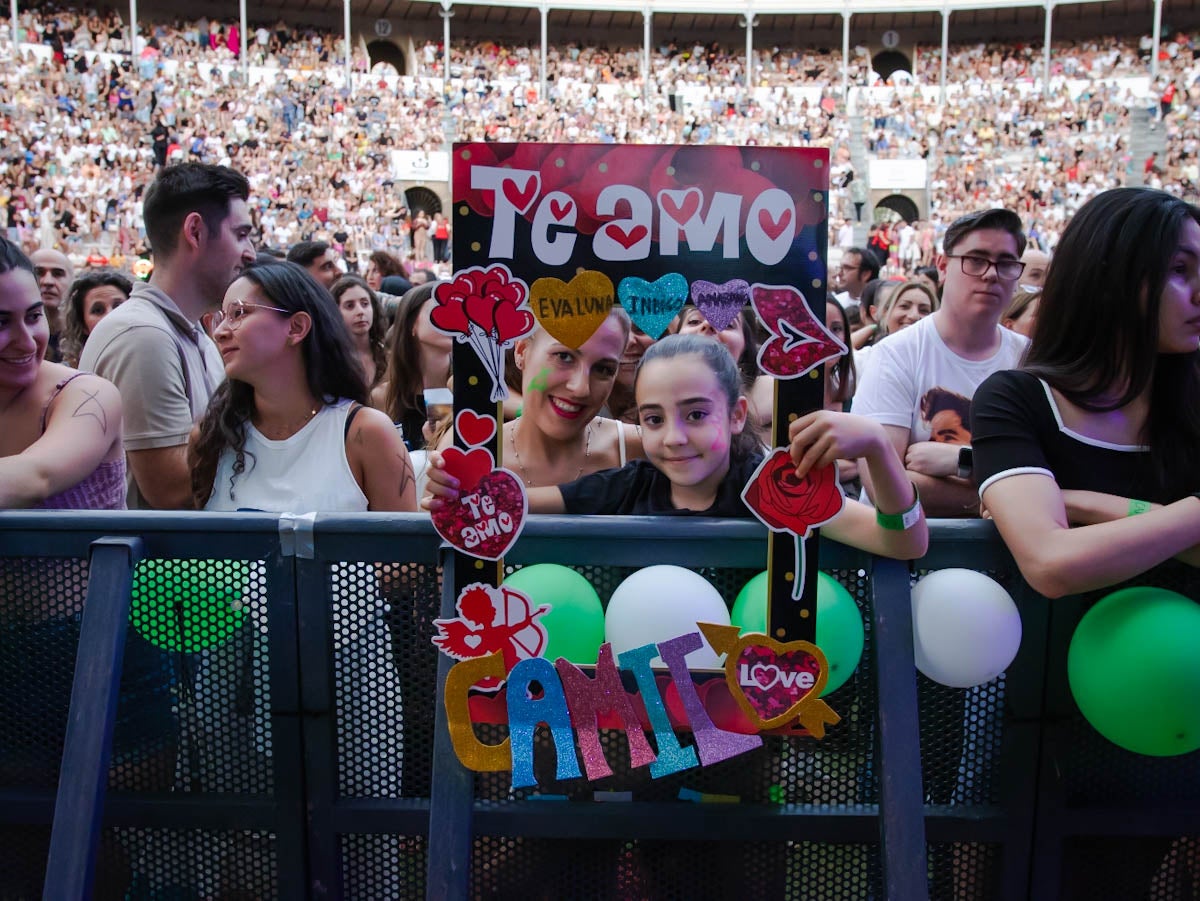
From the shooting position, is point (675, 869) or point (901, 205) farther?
point (901, 205)

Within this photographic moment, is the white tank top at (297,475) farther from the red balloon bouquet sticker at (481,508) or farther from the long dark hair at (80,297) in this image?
the long dark hair at (80,297)

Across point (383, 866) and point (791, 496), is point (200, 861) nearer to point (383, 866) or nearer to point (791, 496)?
point (383, 866)

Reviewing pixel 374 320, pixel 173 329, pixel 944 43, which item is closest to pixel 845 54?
pixel 944 43

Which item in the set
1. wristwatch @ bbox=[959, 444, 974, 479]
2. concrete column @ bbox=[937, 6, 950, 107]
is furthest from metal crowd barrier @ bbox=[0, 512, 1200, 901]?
concrete column @ bbox=[937, 6, 950, 107]

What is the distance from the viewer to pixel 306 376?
2.44m

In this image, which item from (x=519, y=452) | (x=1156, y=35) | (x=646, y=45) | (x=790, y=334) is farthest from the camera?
(x=646, y=45)

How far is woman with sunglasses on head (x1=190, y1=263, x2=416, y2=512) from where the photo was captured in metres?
2.31

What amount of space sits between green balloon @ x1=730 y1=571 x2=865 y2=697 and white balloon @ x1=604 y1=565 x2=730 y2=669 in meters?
0.04

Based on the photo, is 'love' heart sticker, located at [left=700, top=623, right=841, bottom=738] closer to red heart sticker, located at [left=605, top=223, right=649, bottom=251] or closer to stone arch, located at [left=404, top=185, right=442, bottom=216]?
red heart sticker, located at [left=605, top=223, right=649, bottom=251]

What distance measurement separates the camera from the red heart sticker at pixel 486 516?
1584mm

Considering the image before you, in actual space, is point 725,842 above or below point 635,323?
below

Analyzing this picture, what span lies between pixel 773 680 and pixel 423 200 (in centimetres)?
2925

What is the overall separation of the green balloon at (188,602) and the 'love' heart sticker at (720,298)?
32.2 inches

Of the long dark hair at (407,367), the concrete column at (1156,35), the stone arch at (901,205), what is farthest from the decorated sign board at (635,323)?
the concrete column at (1156,35)
